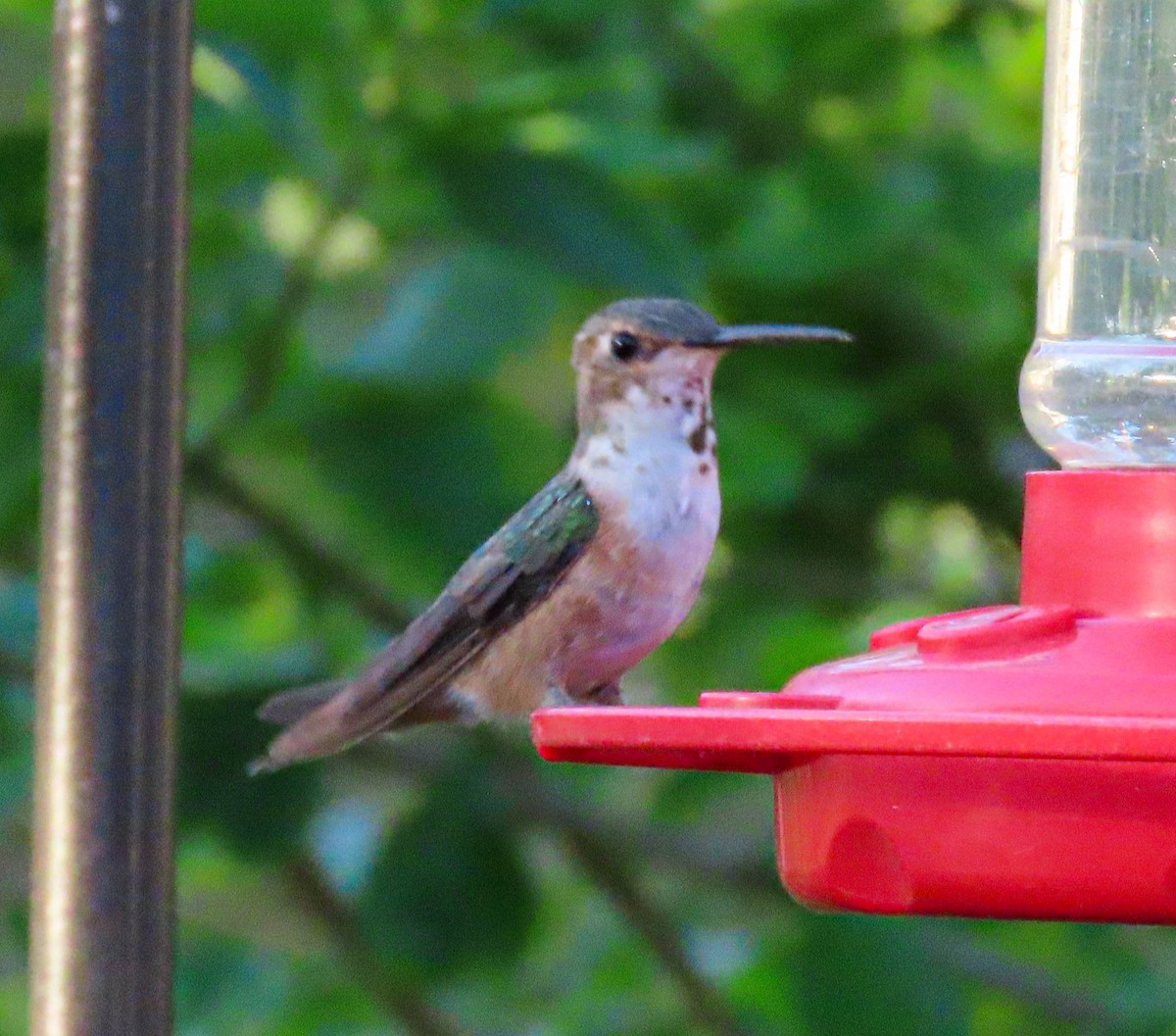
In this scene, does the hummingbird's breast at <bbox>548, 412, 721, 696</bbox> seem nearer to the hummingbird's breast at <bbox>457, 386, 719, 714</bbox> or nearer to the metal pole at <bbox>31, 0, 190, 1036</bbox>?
the hummingbird's breast at <bbox>457, 386, 719, 714</bbox>

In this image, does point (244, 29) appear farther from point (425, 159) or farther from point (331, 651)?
point (331, 651)

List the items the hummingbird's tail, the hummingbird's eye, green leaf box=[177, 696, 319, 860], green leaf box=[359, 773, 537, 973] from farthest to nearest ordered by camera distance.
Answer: green leaf box=[359, 773, 537, 973], green leaf box=[177, 696, 319, 860], the hummingbird's eye, the hummingbird's tail

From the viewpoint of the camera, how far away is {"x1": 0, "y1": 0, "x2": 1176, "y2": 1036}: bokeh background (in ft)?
14.0

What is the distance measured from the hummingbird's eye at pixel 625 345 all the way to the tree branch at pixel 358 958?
66.1 inches

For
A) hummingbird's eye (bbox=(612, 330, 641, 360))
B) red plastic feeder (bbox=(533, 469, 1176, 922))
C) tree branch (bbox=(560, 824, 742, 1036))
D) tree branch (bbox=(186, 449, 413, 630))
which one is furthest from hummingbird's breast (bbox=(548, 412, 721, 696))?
tree branch (bbox=(560, 824, 742, 1036))

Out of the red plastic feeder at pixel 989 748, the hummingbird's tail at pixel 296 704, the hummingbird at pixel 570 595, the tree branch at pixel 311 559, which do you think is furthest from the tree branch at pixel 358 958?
the red plastic feeder at pixel 989 748

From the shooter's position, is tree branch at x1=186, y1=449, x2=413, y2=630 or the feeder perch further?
tree branch at x1=186, y1=449, x2=413, y2=630

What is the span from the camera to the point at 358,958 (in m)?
5.09

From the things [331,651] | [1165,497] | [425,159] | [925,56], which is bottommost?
[331,651]

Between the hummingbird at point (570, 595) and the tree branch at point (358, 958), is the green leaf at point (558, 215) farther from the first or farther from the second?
the tree branch at point (358, 958)

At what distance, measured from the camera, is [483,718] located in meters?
3.77

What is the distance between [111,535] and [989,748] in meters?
0.92

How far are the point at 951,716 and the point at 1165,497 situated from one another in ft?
2.07

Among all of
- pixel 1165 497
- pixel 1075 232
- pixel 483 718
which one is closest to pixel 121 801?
pixel 1165 497
